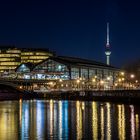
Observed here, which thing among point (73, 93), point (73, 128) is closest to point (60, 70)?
point (73, 93)

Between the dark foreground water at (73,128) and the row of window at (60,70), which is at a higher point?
the row of window at (60,70)

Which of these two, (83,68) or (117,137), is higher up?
(83,68)

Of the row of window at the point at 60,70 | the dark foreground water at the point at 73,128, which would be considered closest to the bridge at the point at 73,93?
the row of window at the point at 60,70

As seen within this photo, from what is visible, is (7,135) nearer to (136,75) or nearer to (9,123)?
(9,123)

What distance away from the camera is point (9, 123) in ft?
180

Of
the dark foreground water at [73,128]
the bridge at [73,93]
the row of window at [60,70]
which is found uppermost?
the row of window at [60,70]

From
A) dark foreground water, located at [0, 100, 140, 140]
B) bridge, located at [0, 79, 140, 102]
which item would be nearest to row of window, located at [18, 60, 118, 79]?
bridge, located at [0, 79, 140, 102]

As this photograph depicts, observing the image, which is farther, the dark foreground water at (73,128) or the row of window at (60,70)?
the row of window at (60,70)

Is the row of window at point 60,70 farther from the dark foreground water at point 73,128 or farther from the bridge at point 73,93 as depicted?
the dark foreground water at point 73,128

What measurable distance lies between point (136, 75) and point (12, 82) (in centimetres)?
3893

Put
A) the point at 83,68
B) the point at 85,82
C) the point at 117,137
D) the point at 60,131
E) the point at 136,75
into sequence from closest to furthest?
1. the point at 117,137
2. the point at 60,131
3. the point at 136,75
4. the point at 85,82
5. the point at 83,68

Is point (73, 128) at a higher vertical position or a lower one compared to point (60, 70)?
lower

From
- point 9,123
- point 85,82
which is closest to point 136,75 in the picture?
point 85,82

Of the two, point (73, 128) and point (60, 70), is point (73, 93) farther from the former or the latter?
point (73, 128)
